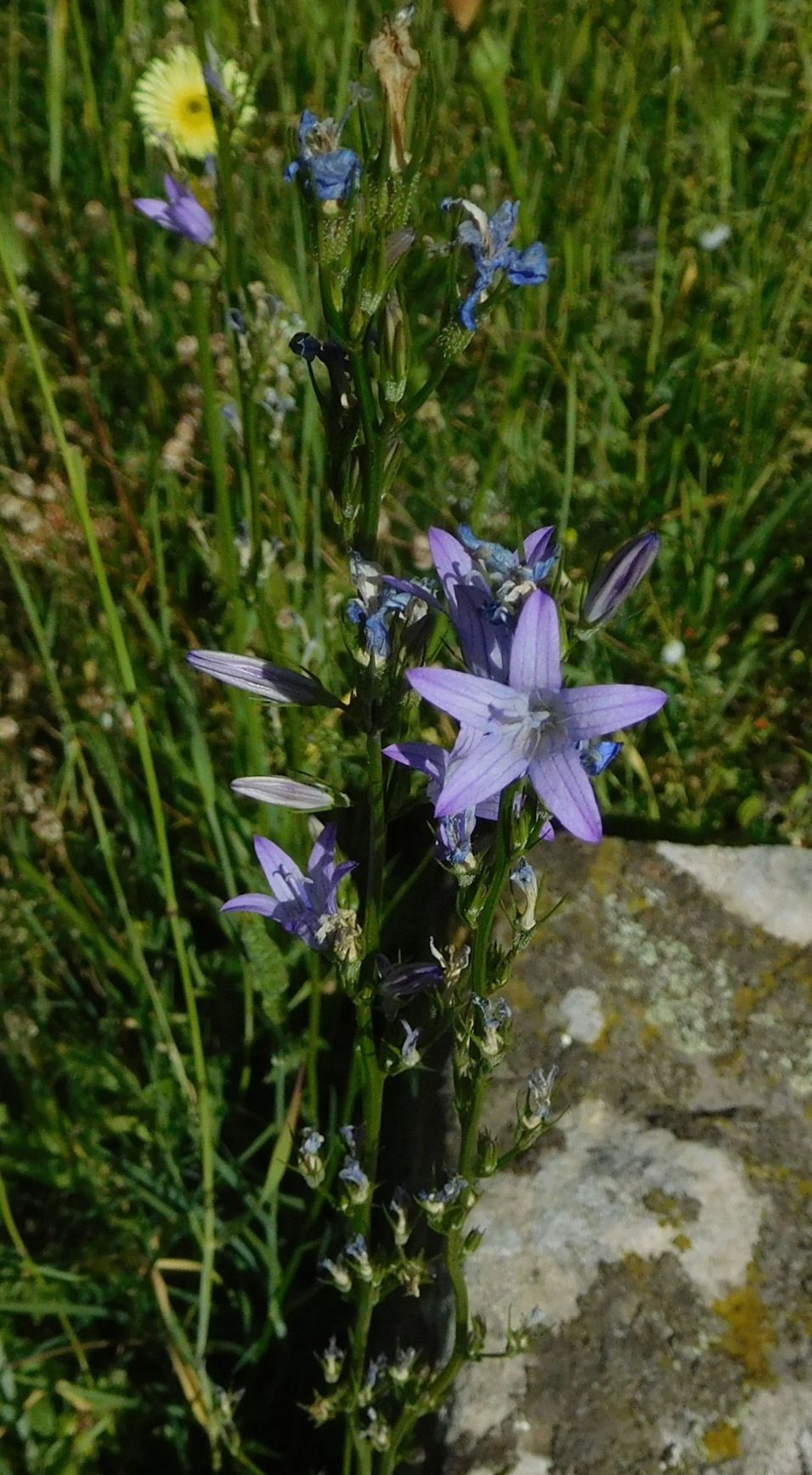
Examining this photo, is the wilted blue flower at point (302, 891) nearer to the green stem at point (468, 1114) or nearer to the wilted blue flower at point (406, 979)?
the wilted blue flower at point (406, 979)

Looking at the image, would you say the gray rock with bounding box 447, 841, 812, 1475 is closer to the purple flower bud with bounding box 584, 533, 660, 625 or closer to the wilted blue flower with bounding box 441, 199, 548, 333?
the purple flower bud with bounding box 584, 533, 660, 625

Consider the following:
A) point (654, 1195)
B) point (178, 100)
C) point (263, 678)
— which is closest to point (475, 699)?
point (263, 678)

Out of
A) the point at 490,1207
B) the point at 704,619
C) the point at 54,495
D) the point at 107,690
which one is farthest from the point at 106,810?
the point at 704,619

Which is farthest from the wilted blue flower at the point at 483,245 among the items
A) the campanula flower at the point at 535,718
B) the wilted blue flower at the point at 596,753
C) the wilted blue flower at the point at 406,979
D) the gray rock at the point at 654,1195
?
the gray rock at the point at 654,1195

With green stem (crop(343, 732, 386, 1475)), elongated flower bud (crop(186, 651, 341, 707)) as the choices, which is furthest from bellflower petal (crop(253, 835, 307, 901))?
elongated flower bud (crop(186, 651, 341, 707))

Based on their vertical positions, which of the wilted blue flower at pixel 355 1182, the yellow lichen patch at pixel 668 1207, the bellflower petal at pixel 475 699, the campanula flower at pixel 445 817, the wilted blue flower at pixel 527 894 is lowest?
the yellow lichen patch at pixel 668 1207

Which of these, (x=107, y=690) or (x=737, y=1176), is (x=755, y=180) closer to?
(x=107, y=690)
